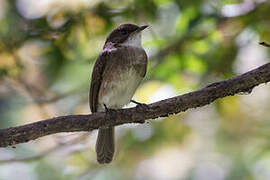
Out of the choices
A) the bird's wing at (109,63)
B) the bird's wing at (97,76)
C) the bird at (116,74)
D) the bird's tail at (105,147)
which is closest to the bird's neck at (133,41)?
the bird at (116,74)

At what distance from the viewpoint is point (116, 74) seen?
16.3ft

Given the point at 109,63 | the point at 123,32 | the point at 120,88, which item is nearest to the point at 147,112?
the point at 120,88

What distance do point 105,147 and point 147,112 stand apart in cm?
146

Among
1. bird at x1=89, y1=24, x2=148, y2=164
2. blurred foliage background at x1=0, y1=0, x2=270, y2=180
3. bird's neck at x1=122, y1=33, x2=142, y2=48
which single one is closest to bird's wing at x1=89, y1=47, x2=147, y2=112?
bird at x1=89, y1=24, x2=148, y2=164

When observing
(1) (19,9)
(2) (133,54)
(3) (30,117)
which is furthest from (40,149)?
(2) (133,54)

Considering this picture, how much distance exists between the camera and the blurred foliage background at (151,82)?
5746mm

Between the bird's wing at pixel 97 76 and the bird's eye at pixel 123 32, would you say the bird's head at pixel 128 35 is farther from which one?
the bird's wing at pixel 97 76

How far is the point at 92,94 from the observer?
17.0ft

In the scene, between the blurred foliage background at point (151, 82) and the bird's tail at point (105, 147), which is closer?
the bird's tail at point (105, 147)

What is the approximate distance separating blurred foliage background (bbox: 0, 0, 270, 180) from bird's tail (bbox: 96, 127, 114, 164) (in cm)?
55

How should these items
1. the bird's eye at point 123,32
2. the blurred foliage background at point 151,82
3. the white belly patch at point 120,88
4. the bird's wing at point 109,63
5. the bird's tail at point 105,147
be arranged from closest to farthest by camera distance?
the white belly patch at point 120,88, the bird's wing at point 109,63, the bird's tail at point 105,147, the bird's eye at point 123,32, the blurred foliage background at point 151,82

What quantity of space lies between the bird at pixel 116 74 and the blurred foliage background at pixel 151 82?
452 mm

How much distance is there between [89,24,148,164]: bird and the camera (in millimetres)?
4977

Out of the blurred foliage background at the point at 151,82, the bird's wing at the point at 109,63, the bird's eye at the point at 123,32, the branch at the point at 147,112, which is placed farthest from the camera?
the blurred foliage background at the point at 151,82
